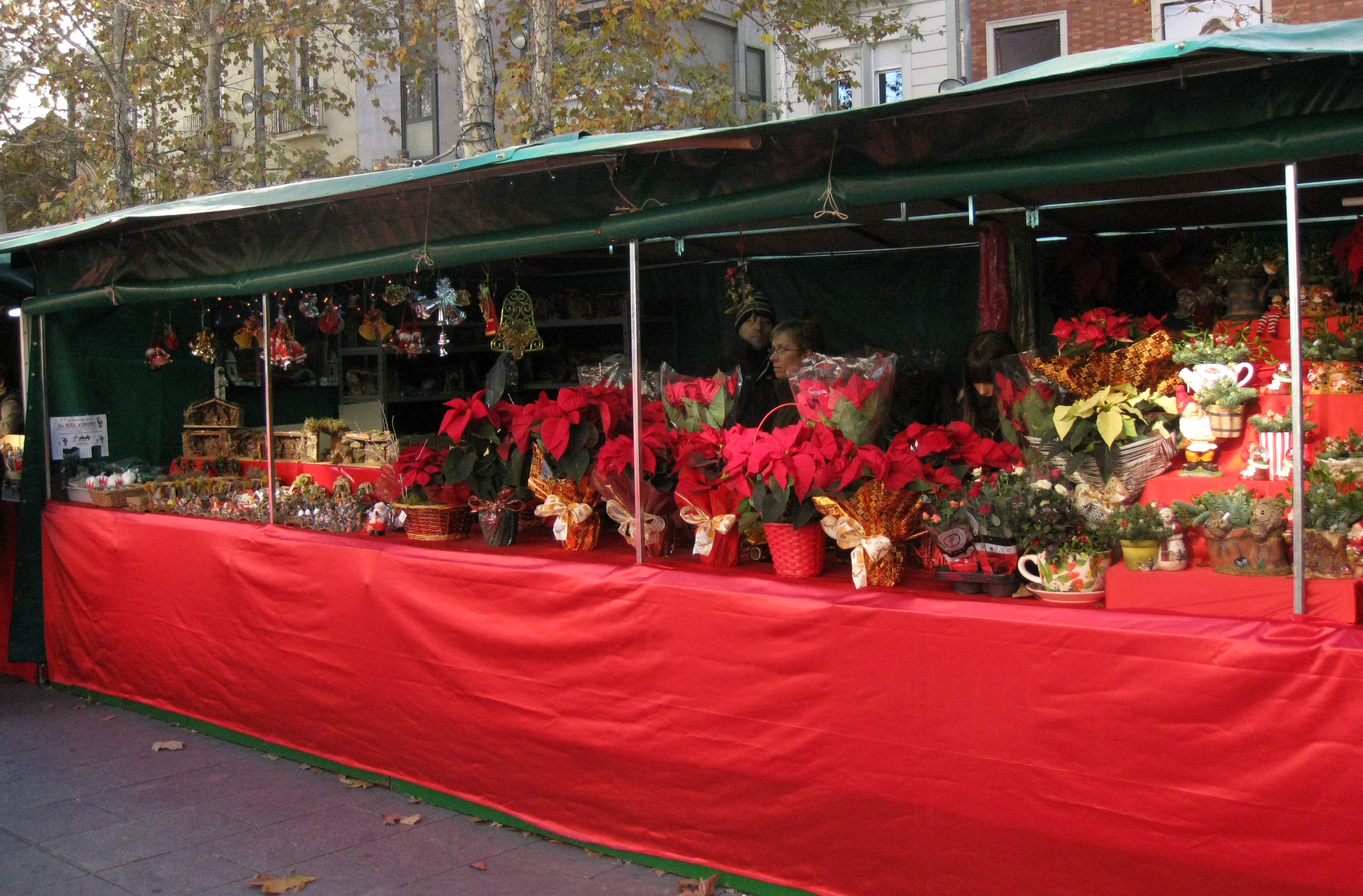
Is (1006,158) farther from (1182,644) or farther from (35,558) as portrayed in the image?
(35,558)

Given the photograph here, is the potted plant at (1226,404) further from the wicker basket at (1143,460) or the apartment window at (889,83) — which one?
the apartment window at (889,83)

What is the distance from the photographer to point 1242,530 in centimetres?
297

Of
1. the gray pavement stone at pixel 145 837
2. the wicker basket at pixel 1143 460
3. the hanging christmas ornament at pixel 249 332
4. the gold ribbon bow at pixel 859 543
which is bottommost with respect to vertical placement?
the gray pavement stone at pixel 145 837

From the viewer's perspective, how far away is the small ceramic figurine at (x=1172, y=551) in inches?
122

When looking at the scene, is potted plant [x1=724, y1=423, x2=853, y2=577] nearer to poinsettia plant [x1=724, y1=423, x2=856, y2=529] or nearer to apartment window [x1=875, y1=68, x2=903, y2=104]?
poinsettia plant [x1=724, y1=423, x2=856, y2=529]

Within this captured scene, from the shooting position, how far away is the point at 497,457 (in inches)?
187

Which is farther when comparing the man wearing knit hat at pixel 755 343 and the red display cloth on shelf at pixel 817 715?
the man wearing knit hat at pixel 755 343

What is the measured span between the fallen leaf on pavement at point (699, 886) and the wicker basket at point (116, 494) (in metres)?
4.05

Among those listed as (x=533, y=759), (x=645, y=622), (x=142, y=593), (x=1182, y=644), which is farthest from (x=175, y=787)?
(x=1182, y=644)

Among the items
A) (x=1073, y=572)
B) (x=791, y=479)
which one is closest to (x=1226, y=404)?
(x=1073, y=572)

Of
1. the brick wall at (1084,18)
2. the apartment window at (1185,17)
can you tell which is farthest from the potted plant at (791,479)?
the apartment window at (1185,17)

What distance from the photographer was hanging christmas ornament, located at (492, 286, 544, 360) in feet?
19.8

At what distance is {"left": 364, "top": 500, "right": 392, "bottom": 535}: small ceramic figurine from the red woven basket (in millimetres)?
2104

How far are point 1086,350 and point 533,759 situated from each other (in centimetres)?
235
